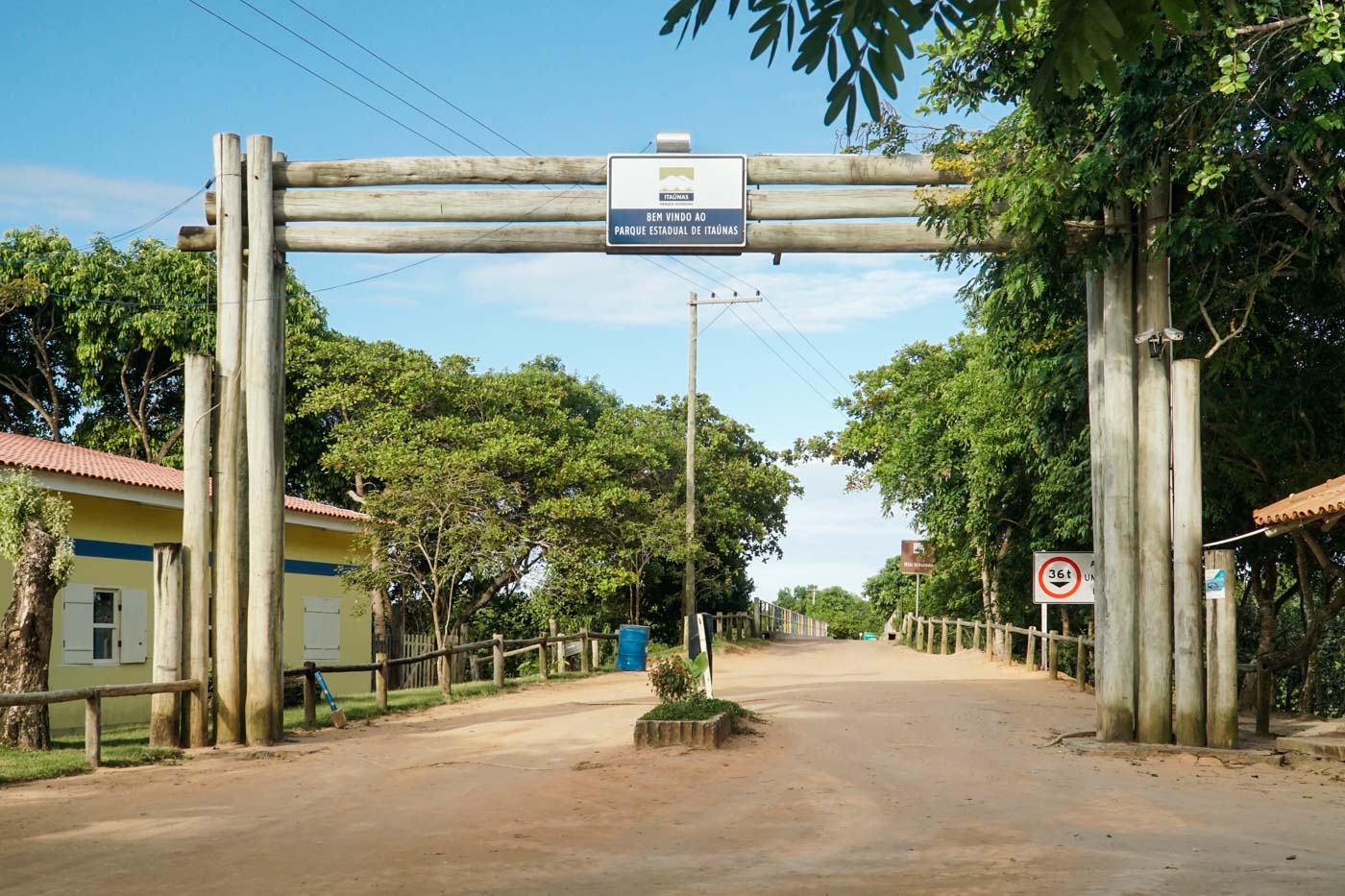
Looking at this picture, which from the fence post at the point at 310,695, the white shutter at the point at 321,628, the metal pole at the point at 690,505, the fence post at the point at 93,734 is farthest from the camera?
the metal pole at the point at 690,505

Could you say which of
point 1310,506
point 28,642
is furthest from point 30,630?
point 1310,506

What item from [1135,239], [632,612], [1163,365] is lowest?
[632,612]

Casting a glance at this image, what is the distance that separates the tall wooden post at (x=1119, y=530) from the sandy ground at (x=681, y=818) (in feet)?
2.45

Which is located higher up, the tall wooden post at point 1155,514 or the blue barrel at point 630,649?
the tall wooden post at point 1155,514

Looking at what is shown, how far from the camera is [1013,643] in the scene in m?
30.4

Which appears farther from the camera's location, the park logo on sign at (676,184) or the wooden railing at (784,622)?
the wooden railing at (784,622)

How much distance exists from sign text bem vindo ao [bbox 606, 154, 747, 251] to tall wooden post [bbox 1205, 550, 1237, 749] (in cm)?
603

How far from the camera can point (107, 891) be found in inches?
268

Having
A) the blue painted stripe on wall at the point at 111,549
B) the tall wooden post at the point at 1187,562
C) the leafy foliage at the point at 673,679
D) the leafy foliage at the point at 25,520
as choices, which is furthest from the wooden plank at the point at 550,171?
the blue painted stripe on wall at the point at 111,549

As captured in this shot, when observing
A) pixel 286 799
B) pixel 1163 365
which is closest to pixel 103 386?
pixel 286 799

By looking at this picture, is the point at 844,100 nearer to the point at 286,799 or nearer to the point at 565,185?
the point at 286,799

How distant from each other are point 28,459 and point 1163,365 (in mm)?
14093

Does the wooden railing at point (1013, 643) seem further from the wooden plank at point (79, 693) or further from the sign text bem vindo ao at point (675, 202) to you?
the wooden plank at point (79, 693)

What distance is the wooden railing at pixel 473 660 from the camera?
50.1 feet
